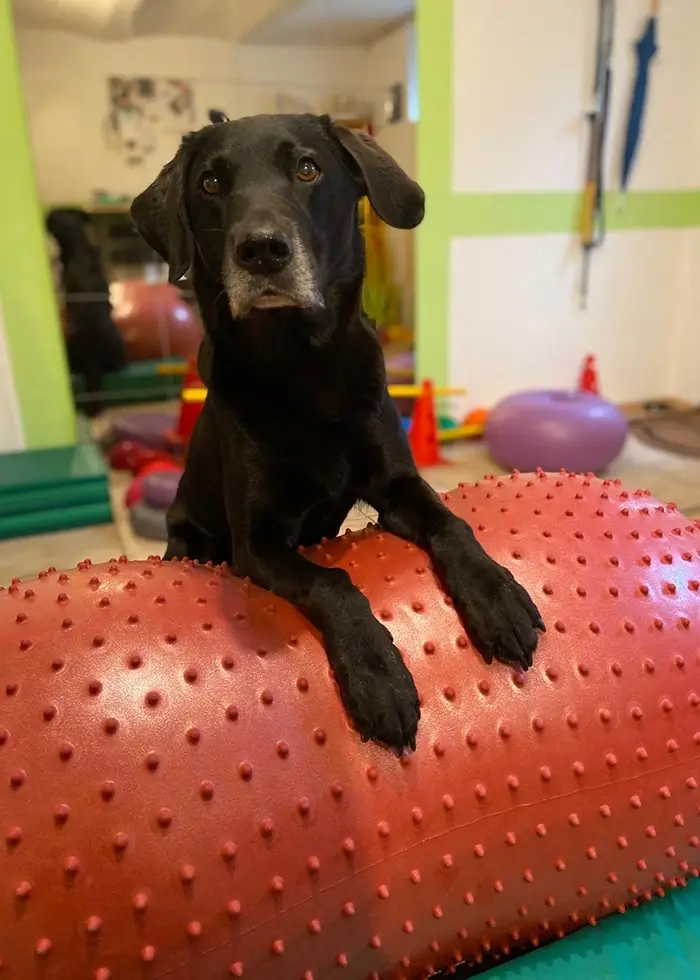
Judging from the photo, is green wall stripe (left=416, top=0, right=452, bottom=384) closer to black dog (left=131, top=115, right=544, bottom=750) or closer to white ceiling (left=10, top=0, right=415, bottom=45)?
white ceiling (left=10, top=0, right=415, bottom=45)

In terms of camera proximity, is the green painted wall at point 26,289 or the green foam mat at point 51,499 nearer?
the green foam mat at point 51,499

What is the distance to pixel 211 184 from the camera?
1.06 metres

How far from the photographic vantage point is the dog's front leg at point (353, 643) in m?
0.84

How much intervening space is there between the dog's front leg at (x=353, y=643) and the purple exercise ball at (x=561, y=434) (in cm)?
220

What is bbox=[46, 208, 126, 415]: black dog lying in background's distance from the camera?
11.0 ft

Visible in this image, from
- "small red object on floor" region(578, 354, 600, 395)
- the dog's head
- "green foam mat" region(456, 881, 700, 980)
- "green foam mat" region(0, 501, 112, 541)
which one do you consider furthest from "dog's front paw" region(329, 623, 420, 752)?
"small red object on floor" region(578, 354, 600, 395)

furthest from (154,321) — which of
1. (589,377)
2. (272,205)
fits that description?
(272,205)

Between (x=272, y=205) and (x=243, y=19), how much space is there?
2852mm

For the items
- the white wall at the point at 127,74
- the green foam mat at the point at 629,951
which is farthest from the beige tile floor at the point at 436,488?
the green foam mat at the point at 629,951

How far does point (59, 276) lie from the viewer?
135 inches

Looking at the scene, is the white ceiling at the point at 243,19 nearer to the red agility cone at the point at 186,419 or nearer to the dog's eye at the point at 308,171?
the red agility cone at the point at 186,419

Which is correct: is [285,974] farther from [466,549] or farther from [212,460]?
[212,460]

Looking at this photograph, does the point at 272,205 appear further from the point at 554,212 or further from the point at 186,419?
the point at 554,212

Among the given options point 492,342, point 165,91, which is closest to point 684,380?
point 492,342
